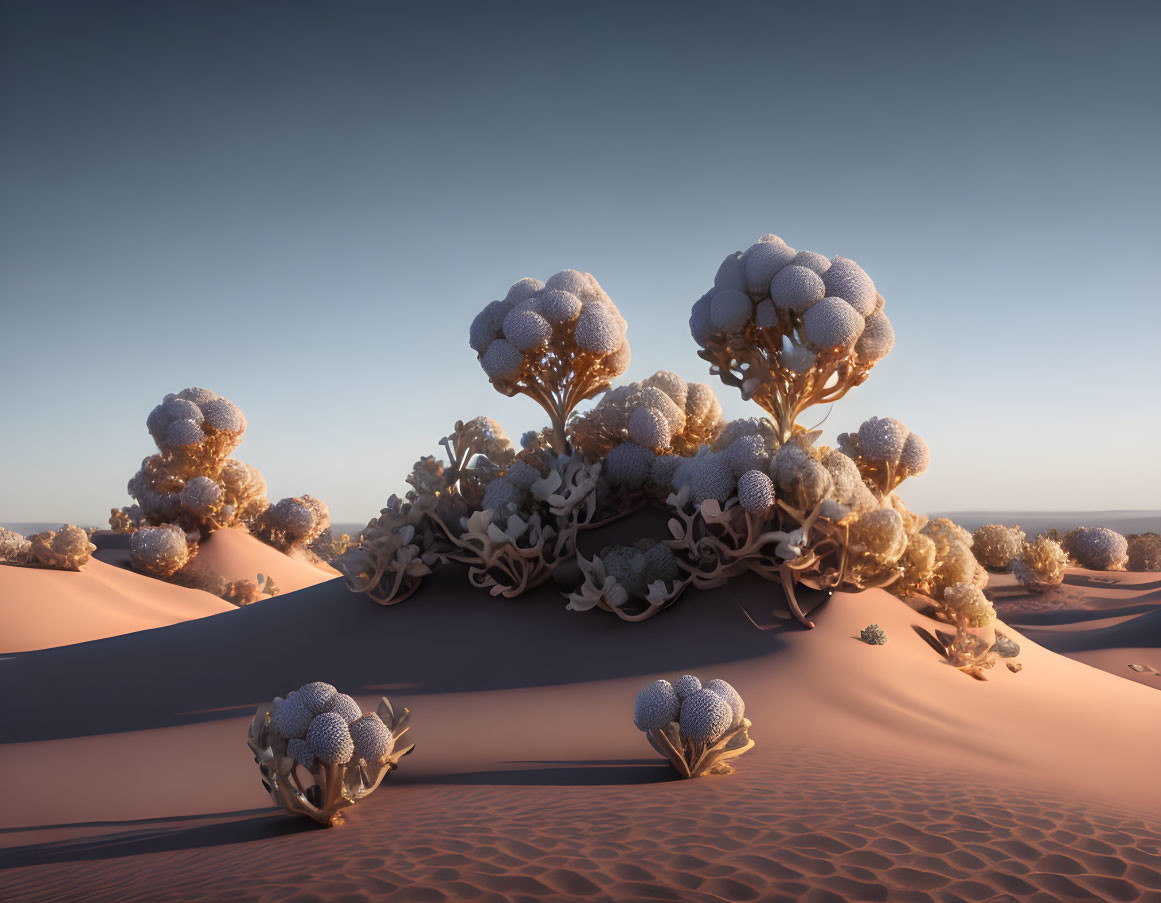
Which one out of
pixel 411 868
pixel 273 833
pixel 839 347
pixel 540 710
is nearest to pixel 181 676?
pixel 540 710

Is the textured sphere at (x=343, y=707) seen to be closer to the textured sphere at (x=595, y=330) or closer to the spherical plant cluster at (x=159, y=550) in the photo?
the textured sphere at (x=595, y=330)

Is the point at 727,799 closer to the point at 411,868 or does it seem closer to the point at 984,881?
the point at 984,881

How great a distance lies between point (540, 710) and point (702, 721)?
2.25 meters

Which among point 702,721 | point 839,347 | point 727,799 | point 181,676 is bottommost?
point 181,676

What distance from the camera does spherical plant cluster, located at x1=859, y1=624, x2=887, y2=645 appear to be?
278 inches

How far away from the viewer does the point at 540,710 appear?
20.9ft

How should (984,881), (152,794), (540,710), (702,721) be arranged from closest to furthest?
(984,881) < (702,721) < (152,794) < (540,710)

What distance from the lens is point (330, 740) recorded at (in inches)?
157

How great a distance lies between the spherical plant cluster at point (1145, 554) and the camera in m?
20.0

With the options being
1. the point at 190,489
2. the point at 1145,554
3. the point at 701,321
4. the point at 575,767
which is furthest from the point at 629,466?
the point at 1145,554

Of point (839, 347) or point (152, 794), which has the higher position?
point (839, 347)

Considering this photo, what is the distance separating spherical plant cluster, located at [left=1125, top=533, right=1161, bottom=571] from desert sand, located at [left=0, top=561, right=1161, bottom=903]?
47.2ft

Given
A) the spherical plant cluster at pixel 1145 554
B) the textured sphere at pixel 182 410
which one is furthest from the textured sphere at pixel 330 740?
the spherical plant cluster at pixel 1145 554

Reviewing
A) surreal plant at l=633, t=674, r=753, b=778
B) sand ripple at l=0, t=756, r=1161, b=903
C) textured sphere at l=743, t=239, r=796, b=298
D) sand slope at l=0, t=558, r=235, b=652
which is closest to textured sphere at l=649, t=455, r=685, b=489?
textured sphere at l=743, t=239, r=796, b=298
